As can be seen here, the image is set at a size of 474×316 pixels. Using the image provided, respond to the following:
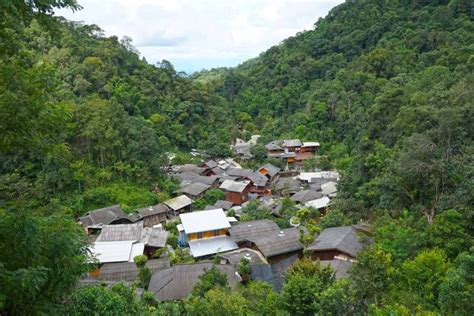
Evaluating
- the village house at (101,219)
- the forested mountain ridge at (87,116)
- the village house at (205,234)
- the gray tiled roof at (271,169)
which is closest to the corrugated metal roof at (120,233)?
the village house at (101,219)

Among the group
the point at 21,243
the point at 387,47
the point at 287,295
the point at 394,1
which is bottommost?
the point at 287,295

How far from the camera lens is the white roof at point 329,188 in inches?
1260

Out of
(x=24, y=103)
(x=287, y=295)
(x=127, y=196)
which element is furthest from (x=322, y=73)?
(x=24, y=103)

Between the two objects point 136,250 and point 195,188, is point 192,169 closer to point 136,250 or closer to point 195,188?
point 195,188

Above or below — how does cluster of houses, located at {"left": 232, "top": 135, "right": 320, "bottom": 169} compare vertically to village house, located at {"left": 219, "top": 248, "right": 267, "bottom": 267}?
above

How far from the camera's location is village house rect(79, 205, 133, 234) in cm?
2597

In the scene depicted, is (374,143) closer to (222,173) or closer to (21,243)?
(222,173)

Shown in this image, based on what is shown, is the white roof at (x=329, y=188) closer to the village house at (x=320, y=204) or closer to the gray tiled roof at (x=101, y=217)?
the village house at (x=320, y=204)

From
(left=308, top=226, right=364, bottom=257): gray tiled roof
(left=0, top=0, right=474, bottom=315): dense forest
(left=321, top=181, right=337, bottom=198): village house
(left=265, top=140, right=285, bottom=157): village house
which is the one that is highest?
(left=0, top=0, right=474, bottom=315): dense forest

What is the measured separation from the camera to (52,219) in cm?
484

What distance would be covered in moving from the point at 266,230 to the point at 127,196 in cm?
1429

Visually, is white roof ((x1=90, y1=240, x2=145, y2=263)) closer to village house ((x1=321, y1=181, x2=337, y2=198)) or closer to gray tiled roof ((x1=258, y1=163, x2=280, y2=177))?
village house ((x1=321, y1=181, x2=337, y2=198))

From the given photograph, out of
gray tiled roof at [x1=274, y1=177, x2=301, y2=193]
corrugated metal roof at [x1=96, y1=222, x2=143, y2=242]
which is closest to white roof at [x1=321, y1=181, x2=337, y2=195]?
gray tiled roof at [x1=274, y1=177, x2=301, y2=193]

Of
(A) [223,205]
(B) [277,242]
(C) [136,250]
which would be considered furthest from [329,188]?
(C) [136,250]
